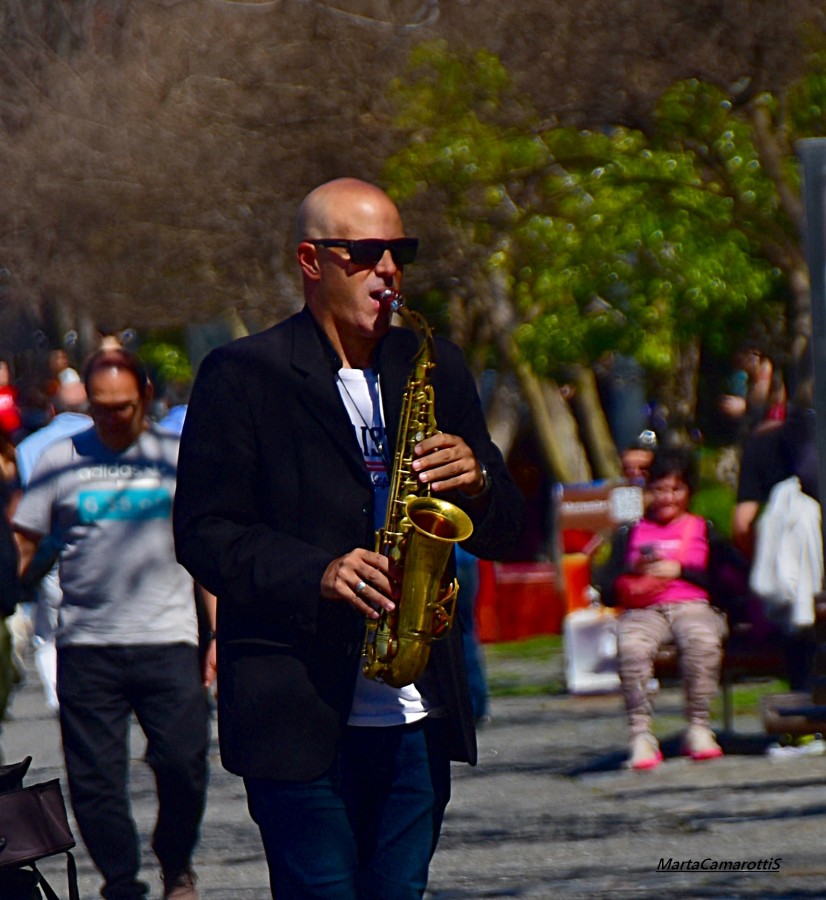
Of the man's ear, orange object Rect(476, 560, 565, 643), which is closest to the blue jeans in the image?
the man's ear

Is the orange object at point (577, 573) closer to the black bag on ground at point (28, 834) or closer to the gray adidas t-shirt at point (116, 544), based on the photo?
the gray adidas t-shirt at point (116, 544)

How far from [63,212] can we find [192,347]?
361 centimetres

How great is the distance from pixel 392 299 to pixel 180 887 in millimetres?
3081

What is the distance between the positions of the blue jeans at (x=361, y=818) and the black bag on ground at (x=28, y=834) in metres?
1.38

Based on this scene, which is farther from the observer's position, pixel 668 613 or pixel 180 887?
pixel 668 613

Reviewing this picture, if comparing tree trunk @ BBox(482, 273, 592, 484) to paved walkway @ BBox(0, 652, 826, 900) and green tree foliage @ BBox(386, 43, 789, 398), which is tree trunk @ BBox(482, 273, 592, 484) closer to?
green tree foliage @ BBox(386, 43, 789, 398)

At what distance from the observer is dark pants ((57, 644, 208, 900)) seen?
6.38 meters

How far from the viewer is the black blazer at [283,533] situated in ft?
12.8

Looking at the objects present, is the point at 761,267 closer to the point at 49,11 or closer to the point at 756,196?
the point at 756,196

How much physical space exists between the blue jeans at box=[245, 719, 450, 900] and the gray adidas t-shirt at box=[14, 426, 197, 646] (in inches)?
96.2

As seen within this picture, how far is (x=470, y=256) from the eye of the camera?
20.2 m

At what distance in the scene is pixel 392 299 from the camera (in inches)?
158

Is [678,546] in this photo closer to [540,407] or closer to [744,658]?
[744,658]

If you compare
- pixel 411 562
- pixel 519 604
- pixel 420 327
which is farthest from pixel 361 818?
pixel 519 604
